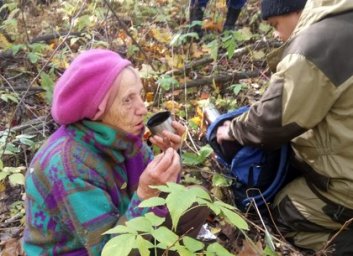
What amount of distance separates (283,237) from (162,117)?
1135mm

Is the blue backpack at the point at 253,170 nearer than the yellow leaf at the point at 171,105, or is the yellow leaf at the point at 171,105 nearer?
the blue backpack at the point at 253,170

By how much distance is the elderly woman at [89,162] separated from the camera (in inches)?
68.0

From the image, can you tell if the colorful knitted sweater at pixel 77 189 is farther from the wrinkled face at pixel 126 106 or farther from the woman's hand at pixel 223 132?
the woman's hand at pixel 223 132

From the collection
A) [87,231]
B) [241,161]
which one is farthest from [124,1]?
[87,231]

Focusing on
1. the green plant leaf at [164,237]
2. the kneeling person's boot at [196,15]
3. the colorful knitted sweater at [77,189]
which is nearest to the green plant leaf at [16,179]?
the colorful knitted sweater at [77,189]

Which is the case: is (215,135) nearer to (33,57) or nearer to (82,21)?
(33,57)

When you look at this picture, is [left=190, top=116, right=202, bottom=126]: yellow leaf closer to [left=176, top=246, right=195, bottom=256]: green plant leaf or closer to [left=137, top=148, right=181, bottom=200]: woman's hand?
[left=137, top=148, right=181, bottom=200]: woman's hand

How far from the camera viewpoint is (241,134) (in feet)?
8.52

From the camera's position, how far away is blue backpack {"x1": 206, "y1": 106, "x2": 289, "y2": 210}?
268cm

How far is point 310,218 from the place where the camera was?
2.59 meters

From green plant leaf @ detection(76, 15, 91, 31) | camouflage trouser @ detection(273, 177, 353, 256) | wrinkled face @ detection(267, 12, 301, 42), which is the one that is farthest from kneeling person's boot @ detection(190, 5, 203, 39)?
camouflage trouser @ detection(273, 177, 353, 256)

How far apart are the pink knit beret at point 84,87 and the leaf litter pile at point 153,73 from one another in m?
1.00

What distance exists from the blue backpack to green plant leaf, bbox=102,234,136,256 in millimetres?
1568

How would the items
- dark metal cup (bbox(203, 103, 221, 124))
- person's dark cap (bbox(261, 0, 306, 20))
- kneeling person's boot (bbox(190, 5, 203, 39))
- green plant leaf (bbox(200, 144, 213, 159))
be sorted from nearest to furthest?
person's dark cap (bbox(261, 0, 306, 20)) → green plant leaf (bbox(200, 144, 213, 159)) → dark metal cup (bbox(203, 103, 221, 124)) → kneeling person's boot (bbox(190, 5, 203, 39))
